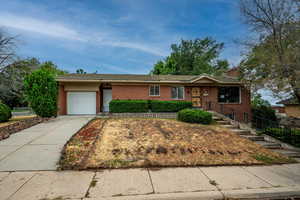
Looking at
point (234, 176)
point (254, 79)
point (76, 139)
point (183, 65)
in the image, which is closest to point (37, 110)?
point (76, 139)

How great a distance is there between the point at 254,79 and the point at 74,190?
11911 mm

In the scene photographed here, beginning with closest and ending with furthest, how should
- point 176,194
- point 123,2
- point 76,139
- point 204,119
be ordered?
point 176,194, point 76,139, point 204,119, point 123,2

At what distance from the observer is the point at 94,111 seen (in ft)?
41.1

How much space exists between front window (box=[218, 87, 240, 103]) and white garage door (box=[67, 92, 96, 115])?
12.2 metres

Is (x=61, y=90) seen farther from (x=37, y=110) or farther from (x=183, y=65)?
(x=183, y=65)

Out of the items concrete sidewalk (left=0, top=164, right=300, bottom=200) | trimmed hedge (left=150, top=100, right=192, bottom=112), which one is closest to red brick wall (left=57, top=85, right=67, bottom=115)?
trimmed hedge (left=150, top=100, right=192, bottom=112)

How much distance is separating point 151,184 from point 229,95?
13.2 metres

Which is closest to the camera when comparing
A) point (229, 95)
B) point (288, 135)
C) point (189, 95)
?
point (288, 135)

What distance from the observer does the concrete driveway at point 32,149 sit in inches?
154

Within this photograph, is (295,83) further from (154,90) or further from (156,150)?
(154,90)

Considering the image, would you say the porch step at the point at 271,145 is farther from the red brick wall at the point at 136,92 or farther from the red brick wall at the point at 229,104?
the red brick wall at the point at 136,92

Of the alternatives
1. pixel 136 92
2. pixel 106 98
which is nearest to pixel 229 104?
pixel 136 92

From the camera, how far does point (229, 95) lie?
531 inches

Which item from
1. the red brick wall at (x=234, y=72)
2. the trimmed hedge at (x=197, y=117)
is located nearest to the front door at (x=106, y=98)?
the trimmed hedge at (x=197, y=117)
